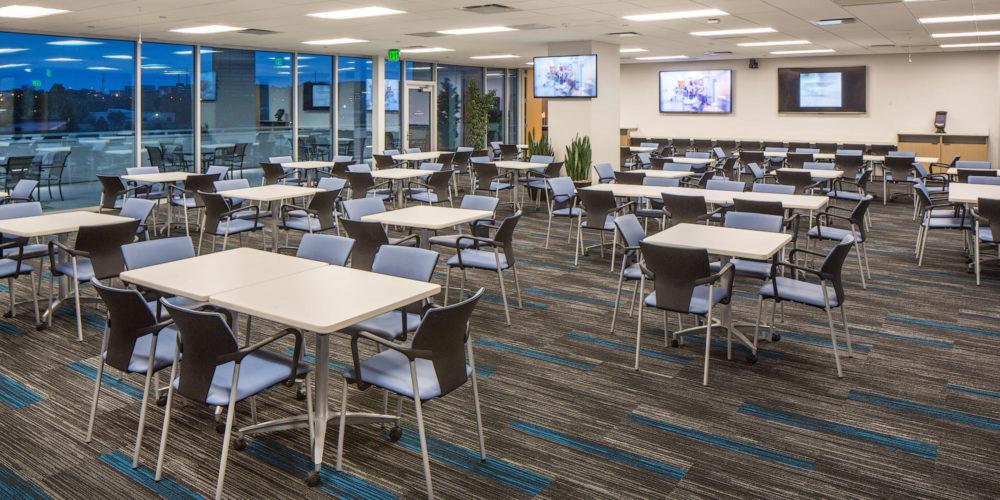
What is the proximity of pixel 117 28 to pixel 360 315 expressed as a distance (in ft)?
33.7

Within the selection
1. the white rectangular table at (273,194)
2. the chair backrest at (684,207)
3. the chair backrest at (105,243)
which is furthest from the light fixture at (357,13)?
the chair backrest at (105,243)

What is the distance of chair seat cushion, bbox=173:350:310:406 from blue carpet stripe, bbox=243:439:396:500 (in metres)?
0.50

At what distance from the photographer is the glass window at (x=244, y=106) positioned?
14.4 m

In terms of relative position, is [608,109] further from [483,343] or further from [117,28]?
[483,343]

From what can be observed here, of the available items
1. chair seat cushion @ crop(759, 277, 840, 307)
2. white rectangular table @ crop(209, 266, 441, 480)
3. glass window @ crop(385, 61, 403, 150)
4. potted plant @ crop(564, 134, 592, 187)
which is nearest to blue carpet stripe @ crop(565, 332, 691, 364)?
chair seat cushion @ crop(759, 277, 840, 307)

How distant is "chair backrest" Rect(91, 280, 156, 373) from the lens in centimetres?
339

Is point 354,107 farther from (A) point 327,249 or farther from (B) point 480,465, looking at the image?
(B) point 480,465

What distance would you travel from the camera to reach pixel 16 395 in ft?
14.5

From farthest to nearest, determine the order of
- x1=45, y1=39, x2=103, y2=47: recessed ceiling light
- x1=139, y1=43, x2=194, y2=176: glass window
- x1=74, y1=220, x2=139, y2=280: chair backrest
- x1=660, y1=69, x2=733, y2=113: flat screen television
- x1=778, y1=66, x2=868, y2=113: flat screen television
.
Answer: x1=660, y1=69, x2=733, y2=113: flat screen television
x1=778, y1=66, x2=868, y2=113: flat screen television
x1=139, y1=43, x2=194, y2=176: glass window
x1=45, y1=39, x2=103, y2=47: recessed ceiling light
x1=74, y1=220, x2=139, y2=280: chair backrest

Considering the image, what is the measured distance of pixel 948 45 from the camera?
14.7 m

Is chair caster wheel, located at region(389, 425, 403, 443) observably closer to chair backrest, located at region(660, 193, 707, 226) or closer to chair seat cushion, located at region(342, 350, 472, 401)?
chair seat cushion, located at region(342, 350, 472, 401)

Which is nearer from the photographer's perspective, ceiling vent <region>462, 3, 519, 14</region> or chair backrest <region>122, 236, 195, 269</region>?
chair backrest <region>122, 236, 195, 269</region>

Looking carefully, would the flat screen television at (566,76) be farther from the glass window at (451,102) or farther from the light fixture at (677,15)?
the glass window at (451,102)

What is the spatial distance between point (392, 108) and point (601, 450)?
15.4 meters
